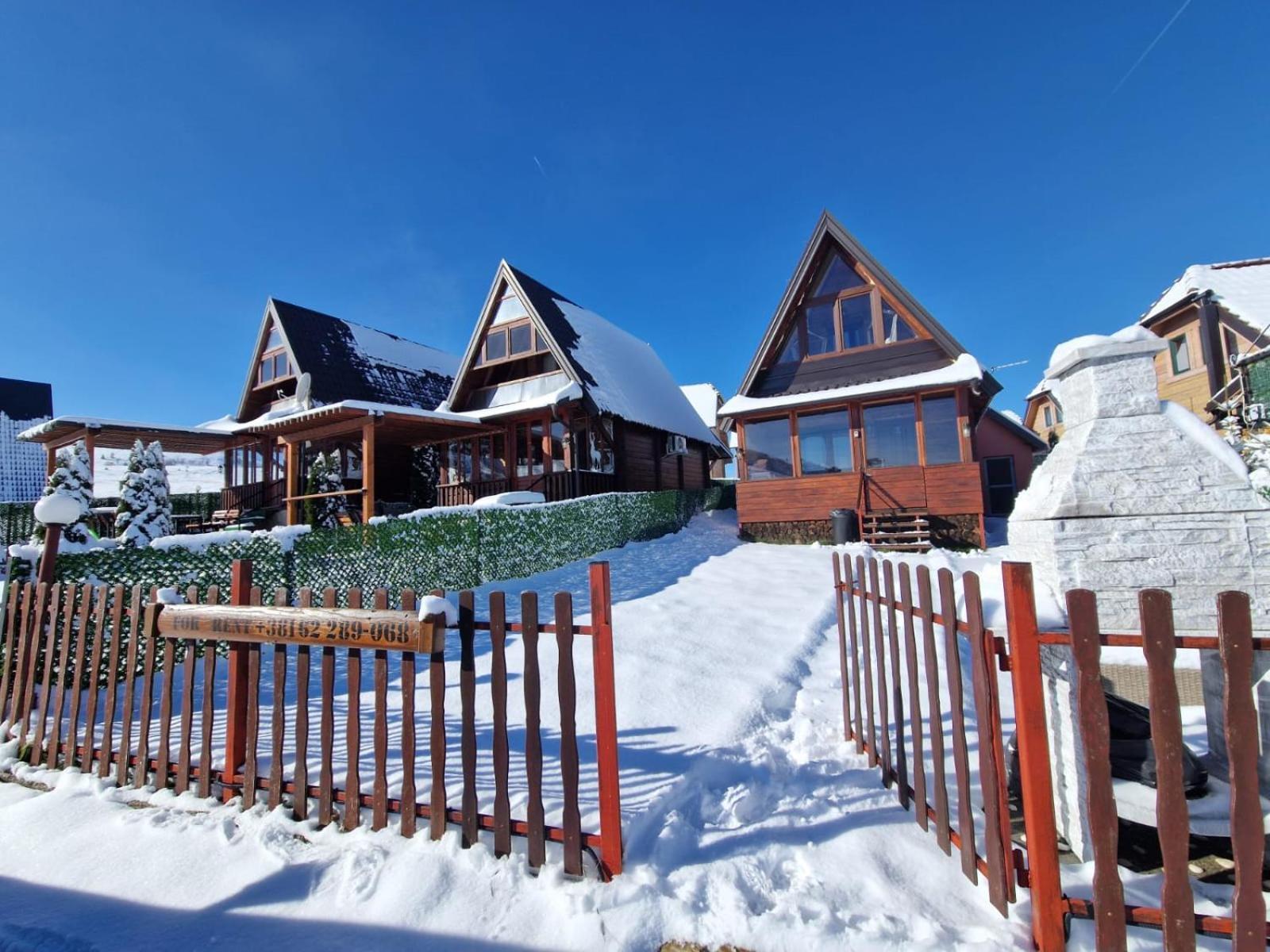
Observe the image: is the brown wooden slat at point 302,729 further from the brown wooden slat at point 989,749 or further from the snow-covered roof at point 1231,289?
the snow-covered roof at point 1231,289

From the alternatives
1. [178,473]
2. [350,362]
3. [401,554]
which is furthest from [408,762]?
[178,473]

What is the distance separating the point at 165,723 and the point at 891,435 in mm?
12878

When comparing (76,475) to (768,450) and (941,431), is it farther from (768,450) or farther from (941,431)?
(941,431)

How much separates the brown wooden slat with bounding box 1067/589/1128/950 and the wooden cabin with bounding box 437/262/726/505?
41.6 feet

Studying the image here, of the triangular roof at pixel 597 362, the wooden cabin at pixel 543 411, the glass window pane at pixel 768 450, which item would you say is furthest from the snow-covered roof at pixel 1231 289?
the wooden cabin at pixel 543 411

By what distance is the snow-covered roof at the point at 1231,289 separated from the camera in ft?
50.9

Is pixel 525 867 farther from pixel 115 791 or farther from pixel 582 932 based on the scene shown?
pixel 115 791

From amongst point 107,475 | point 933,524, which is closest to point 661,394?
point 933,524

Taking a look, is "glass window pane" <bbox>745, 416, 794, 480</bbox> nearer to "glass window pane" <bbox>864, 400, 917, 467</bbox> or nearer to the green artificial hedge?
"glass window pane" <bbox>864, 400, 917, 467</bbox>

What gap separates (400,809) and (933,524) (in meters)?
12.1

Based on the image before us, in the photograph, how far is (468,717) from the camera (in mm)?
2562

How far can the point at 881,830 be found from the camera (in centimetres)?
259

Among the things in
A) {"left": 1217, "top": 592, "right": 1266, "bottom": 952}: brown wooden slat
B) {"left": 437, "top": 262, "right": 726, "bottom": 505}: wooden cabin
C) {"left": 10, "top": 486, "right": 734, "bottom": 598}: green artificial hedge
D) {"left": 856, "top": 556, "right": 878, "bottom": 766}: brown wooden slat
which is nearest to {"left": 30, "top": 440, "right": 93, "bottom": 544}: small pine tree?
{"left": 437, "top": 262, "right": 726, "bottom": 505}: wooden cabin

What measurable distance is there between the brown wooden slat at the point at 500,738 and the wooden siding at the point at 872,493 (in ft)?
37.3
